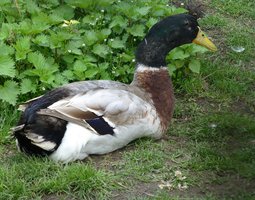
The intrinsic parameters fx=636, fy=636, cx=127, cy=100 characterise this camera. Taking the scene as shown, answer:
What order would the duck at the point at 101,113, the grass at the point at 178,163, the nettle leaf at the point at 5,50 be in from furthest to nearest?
the nettle leaf at the point at 5,50 < the duck at the point at 101,113 < the grass at the point at 178,163

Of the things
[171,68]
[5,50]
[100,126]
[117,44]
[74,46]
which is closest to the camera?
[100,126]

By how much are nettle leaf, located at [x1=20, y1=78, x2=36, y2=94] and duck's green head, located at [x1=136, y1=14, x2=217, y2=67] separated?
94 cm

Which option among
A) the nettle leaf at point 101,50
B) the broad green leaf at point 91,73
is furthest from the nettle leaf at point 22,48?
the nettle leaf at point 101,50

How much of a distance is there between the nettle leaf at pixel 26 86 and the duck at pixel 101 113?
38cm

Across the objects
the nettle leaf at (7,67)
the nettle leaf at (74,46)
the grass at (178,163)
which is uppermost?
the nettle leaf at (7,67)

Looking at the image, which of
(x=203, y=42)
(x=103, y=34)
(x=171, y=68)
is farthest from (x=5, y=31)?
(x=203, y=42)

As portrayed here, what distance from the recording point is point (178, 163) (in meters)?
5.02

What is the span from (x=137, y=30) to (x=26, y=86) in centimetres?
134

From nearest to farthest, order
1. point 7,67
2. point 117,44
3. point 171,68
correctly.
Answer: point 7,67 < point 117,44 < point 171,68

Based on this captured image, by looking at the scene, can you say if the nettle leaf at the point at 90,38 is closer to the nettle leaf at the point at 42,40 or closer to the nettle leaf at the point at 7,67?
the nettle leaf at the point at 42,40

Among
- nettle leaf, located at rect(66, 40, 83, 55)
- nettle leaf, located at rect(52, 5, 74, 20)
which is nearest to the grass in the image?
nettle leaf, located at rect(66, 40, 83, 55)

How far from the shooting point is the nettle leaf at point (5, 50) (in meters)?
5.38

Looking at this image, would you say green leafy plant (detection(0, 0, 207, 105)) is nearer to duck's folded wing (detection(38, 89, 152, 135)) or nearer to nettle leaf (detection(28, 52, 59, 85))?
nettle leaf (detection(28, 52, 59, 85))

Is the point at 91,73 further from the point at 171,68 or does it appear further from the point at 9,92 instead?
the point at 171,68
